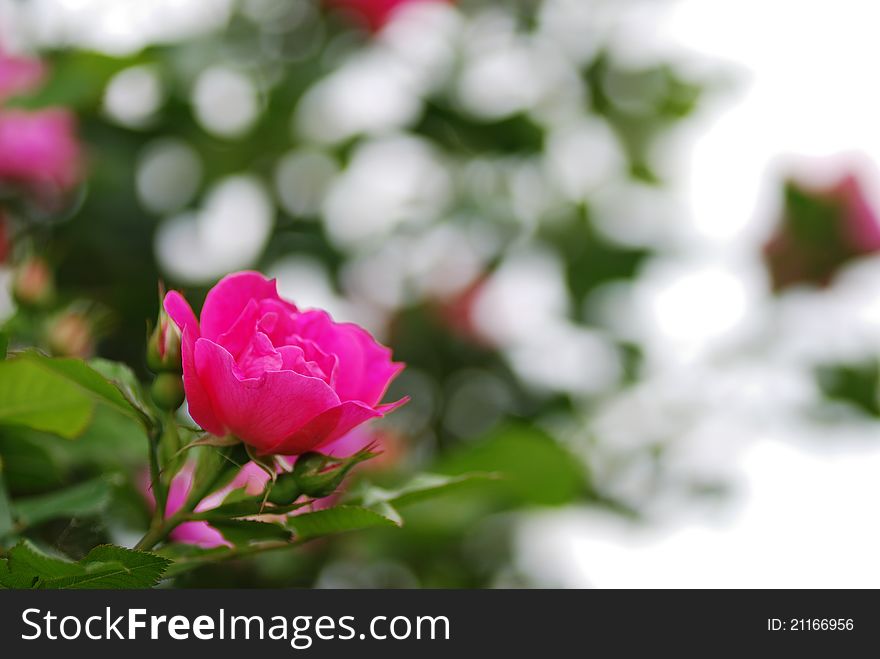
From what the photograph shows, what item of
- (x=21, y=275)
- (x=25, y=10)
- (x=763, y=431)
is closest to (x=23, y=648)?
(x=21, y=275)

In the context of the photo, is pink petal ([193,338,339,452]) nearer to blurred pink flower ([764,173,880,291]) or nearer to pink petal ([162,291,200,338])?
pink petal ([162,291,200,338])

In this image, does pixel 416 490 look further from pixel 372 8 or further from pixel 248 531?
pixel 372 8

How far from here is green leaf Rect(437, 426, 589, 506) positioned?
1.16m

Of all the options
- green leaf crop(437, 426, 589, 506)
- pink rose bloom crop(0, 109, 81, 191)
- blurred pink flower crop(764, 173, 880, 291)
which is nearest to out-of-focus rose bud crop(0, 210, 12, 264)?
pink rose bloom crop(0, 109, 81, 191)

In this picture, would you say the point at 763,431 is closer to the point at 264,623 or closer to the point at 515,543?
the point at 515,543

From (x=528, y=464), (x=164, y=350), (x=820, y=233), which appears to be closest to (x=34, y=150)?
(x=528, y=464)

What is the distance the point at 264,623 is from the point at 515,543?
1.33 metres

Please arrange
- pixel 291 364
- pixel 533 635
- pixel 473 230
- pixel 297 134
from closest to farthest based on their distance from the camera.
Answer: pixel 291 364, pixel 533 635, pixel 297 134, pixel 473 230

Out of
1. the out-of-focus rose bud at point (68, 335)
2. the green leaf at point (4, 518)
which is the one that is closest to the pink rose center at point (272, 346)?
the green leaf at point (4, 518)

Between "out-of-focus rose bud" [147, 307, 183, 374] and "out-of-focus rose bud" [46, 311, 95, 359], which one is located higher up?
"out-of-focus rose bud" [46, 311, 95, 359]

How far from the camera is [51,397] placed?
660mm

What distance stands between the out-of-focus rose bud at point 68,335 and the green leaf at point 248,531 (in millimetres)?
456

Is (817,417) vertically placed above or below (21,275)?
above

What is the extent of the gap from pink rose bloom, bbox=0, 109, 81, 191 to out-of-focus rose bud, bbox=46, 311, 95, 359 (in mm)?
495
